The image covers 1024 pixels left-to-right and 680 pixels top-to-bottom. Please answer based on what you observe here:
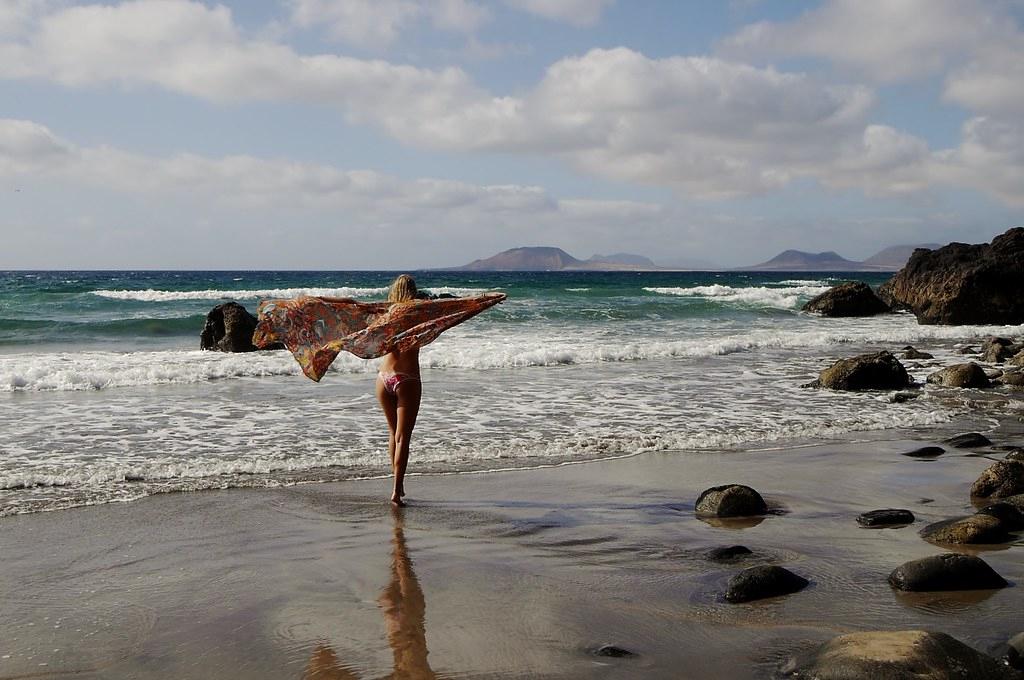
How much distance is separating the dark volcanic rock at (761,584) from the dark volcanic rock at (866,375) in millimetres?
9397

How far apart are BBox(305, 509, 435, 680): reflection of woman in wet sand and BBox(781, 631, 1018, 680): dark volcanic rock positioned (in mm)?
1656

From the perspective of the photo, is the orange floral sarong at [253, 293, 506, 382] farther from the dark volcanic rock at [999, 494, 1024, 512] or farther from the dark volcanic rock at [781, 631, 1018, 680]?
the dark volcanic rock at [999, 494, 1024, 512]

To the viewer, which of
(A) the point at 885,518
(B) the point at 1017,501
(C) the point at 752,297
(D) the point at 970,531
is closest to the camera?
(D) the point at 970,531

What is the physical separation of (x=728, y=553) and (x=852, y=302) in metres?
29.8

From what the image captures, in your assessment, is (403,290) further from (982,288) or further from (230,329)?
(982,288)

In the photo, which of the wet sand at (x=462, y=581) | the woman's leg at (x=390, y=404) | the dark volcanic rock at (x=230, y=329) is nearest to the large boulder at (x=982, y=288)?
the dark volcanic rock at (x=230, y=329)

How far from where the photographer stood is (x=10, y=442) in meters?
9.19

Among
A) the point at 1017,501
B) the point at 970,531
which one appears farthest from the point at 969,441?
the point at 970,531

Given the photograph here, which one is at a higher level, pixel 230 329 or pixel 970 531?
pixel 230 329

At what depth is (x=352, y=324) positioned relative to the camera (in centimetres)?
719

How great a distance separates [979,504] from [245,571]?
549 centimetres

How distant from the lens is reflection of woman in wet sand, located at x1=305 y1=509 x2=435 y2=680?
12.4 feet

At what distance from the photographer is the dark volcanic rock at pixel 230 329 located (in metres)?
18.5

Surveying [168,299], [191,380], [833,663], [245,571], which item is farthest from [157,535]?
[168,299]
